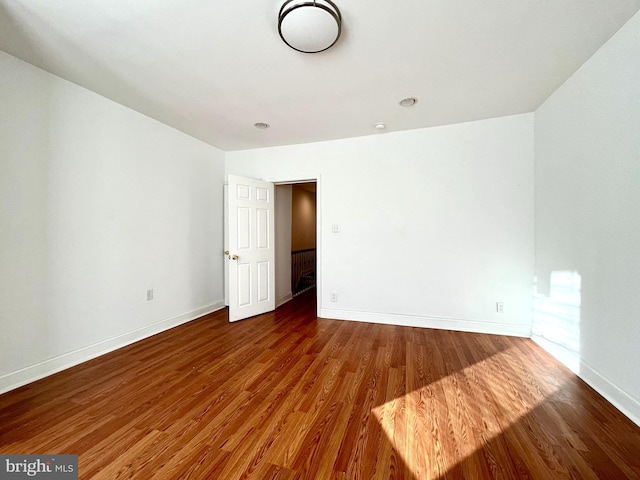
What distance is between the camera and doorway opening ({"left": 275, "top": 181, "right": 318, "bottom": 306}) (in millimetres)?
4457

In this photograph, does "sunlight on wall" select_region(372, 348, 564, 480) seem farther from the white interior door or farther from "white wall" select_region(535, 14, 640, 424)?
the white interior door

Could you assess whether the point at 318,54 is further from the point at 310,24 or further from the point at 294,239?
the point at 294,239

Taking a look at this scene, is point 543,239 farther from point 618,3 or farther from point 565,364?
point 618,3

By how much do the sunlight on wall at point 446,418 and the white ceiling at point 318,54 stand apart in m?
2.50

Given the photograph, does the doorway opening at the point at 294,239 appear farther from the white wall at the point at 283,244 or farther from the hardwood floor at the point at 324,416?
the hardwood floor at the point at 324,416

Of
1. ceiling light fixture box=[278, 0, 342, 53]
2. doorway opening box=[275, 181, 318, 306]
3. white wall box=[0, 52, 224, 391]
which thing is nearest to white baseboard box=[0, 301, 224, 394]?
white wall box=[0, 52, 224, 391]

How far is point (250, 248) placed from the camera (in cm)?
368

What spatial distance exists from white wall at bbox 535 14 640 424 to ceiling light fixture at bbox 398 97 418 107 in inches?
49.9

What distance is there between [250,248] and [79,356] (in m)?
2.02

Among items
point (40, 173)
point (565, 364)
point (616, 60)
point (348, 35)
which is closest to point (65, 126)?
point (40, 173)

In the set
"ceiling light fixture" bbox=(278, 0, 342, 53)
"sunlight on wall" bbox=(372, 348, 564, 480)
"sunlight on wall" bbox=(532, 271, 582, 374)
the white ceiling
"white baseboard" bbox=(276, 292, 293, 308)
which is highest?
the white ceiling

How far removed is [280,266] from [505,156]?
11.3 feet

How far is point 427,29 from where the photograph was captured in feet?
5.55

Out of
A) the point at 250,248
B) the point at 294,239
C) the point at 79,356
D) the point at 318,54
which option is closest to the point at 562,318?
the point at 318,54
